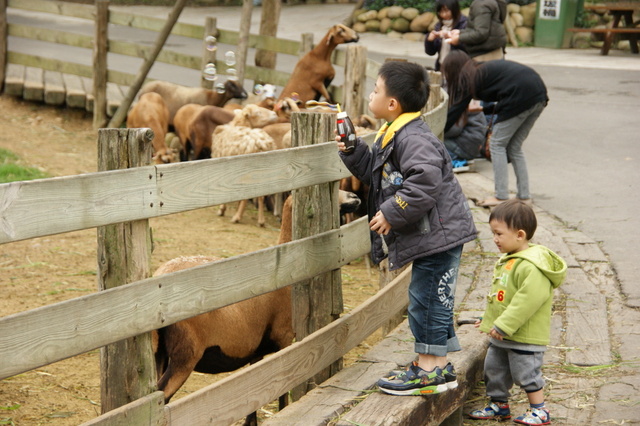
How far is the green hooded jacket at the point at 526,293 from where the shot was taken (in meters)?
3.93

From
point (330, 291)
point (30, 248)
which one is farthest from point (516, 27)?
point (330, 291)

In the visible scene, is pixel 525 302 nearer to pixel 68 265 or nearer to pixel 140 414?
pixel 140 414

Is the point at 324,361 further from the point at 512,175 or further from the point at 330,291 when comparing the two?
the point at 512,175

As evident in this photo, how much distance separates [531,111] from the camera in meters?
8.10

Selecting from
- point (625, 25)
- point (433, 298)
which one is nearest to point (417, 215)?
point (433, 298)

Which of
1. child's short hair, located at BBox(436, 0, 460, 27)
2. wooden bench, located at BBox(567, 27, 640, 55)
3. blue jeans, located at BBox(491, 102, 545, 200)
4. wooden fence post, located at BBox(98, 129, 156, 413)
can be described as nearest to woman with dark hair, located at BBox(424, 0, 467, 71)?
child's short hair, located at BBox(436, 0, 460, 27)

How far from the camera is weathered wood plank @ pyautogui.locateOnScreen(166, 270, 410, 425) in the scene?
3363 millimetres

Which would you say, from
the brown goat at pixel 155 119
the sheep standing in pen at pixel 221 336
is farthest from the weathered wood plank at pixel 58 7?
the sheep standing in pen at pixel 221 336

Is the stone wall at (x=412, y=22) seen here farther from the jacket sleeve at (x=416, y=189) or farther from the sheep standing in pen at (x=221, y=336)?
the jacket sleeve at (x=416, y=189)

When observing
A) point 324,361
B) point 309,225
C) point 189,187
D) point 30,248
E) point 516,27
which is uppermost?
point 516,27

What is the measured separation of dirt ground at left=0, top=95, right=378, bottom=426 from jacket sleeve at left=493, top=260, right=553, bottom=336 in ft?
6.04

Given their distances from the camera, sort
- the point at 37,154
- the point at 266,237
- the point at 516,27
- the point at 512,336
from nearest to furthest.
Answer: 1. the point at 512,336
2. the point at 266,237
3. the point at 37,154
4. the point at 516,27

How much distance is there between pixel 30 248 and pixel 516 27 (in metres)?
18.4

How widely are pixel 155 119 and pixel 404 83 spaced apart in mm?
8202
